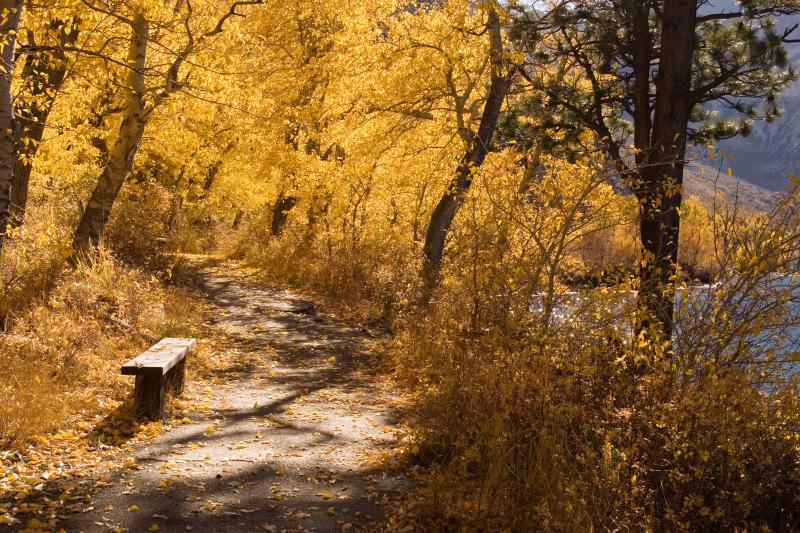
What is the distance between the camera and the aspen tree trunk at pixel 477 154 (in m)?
10.8

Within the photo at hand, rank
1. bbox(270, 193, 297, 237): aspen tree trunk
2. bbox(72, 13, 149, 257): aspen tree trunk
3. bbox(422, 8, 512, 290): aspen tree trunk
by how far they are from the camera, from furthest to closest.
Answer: bbox(270, 193, 297, 237): aspen tree trunk, bbox(422, 8, 512, 290): aspen tree trunk, bbox(72, 13, 149, 257): aspen tree trunk

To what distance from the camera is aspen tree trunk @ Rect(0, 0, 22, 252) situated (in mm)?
5285

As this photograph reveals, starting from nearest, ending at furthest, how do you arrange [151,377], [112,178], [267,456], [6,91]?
1. [267,456]
2. [6,91]
3. [151,377]
4. [112,178]

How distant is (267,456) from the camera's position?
209 inches

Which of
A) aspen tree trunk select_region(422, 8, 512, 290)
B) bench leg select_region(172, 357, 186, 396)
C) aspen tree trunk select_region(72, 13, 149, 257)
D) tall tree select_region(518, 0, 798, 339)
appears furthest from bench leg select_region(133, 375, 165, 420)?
aspen tree trunk select_region(422, 8, 512, 290)

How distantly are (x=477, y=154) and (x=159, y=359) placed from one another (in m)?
6.90

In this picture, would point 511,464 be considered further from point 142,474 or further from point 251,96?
point 251,96

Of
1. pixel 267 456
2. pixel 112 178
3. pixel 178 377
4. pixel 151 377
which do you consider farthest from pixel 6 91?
pixel 112 178

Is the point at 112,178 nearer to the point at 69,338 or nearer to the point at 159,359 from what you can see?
the point at 69,338

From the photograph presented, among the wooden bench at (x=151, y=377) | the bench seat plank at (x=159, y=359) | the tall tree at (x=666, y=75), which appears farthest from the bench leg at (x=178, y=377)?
the tall tree at (x=666, y=75)

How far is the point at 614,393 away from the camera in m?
4.64

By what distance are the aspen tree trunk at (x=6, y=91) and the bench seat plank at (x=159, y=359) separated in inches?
59.7

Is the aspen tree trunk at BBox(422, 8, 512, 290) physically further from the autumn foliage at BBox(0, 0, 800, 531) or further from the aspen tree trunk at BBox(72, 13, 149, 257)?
the aspen tree trunk at BBox(72, 13, 149, 257)

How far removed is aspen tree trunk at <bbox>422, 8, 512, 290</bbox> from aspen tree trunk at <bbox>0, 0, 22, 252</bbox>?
622cm
